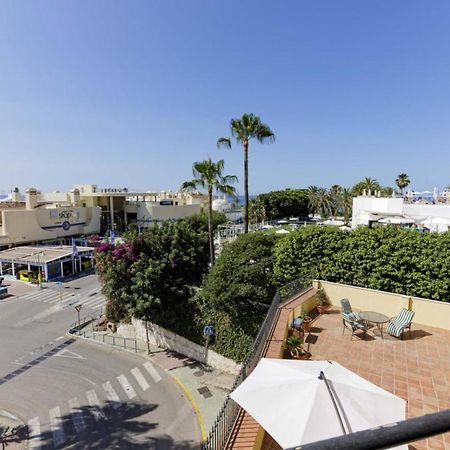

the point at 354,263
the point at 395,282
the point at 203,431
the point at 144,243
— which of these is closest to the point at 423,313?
the point at 395,282

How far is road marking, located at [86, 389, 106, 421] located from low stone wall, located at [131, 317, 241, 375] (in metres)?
5.14

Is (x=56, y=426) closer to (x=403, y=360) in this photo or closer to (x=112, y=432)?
(x=112, y=432)

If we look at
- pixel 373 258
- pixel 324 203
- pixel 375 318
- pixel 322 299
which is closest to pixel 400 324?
pixel 375 318

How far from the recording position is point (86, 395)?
14.7 metres

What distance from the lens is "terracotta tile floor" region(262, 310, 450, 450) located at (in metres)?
7.27

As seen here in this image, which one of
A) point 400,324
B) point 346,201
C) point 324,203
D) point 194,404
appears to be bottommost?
point 194,404

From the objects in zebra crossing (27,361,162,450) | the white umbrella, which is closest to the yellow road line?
zebra crossing (27,361,162,450)

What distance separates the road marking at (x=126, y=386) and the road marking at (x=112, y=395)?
483 mm

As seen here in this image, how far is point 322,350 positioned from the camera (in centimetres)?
958

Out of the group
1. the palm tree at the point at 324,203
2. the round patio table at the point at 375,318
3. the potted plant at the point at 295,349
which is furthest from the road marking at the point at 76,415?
the palm tree at the point at 324,203

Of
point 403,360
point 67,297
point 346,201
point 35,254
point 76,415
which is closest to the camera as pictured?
point 403,360

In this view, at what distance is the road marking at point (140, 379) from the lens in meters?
15.5

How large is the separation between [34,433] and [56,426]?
0.77 metres

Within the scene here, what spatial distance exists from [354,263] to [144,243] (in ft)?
39.3
